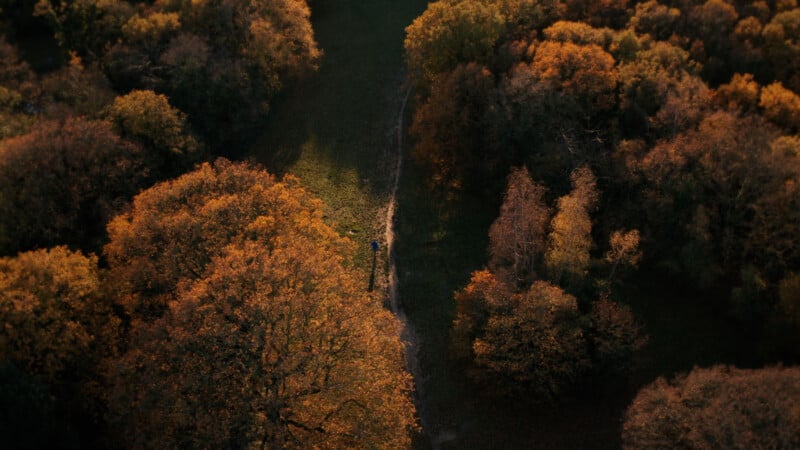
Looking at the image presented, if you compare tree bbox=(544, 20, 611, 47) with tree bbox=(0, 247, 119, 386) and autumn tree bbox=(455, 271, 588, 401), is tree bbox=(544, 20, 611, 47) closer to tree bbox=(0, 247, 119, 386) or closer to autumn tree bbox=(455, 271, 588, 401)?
autumn tree bbox=(455, 271, 588, 401)

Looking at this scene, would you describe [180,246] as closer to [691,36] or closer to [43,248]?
[43,248]

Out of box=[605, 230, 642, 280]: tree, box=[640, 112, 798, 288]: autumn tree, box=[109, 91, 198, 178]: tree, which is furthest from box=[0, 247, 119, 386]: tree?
box=[640, 112, 798, 288]: autumn tree

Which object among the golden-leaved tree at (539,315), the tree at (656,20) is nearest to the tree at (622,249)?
the golden-leaved tree at (539,315)

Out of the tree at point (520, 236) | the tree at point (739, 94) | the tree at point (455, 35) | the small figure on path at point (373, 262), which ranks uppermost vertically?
the tree at point (455, 35)

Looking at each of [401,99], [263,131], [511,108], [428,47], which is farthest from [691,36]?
[263,131]

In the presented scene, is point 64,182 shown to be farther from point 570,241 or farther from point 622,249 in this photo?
point 622,249

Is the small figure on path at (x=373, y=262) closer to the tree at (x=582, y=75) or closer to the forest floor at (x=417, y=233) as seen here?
the forest floor at (x=417, y=233)

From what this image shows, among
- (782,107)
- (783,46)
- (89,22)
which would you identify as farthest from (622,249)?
(89,22)
